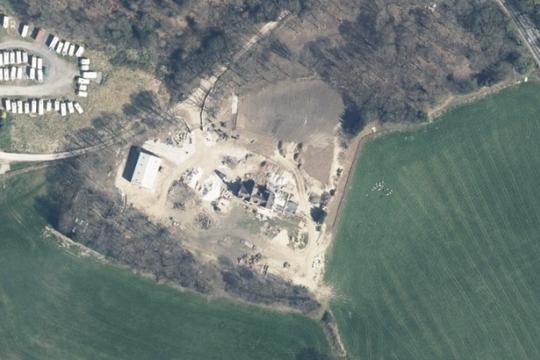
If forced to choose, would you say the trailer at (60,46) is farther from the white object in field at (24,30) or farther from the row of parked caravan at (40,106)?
the row of parked caravan at (40,106)

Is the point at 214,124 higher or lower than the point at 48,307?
higher

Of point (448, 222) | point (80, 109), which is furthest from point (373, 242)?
point (80, 109)

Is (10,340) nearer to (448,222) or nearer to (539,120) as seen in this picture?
(448,222)

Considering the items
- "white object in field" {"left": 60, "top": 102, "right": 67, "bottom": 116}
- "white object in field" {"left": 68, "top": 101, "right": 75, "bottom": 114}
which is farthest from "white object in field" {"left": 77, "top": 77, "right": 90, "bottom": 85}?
"white object in field" {"left": 60, "top": 102, "right": 67, "bottom": 116}

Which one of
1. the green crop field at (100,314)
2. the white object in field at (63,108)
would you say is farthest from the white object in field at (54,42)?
the green crop field at (100,314)

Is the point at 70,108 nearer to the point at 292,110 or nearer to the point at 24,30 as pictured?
the point at 24,30

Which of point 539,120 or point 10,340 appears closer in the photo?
point 10,340

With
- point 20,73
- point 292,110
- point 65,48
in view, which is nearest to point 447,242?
point 292,110
